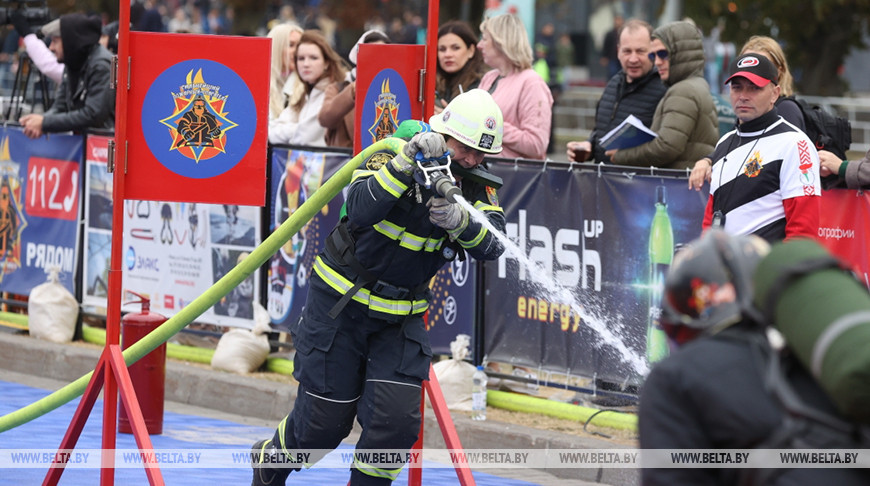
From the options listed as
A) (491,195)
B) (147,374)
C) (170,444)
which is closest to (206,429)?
(170,444)

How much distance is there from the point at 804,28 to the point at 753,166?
1889cm

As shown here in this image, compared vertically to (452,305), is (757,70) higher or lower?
higher

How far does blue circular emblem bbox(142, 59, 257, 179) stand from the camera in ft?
17.7

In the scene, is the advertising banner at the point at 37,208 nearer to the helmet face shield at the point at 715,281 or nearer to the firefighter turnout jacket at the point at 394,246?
the firefighter turnout jacket at the point at 394,246

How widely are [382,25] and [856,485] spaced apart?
3065 cm

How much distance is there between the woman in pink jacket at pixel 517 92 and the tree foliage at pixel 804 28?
49.8ft

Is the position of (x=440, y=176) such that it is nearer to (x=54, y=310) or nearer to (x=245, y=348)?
(x=245, y=348)

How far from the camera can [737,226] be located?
6.09m

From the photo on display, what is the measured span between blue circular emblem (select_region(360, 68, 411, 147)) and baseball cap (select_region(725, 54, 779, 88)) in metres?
1.60

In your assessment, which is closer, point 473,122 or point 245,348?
point 473,122

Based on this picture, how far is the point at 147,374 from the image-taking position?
742 cm

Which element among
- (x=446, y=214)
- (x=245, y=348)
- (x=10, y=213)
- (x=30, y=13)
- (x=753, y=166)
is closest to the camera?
(x=446, y=214)

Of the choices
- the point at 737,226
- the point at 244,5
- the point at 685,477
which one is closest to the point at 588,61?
the point at 244,5

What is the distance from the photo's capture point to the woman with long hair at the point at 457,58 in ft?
28.5
